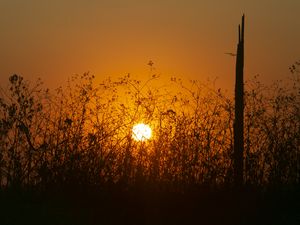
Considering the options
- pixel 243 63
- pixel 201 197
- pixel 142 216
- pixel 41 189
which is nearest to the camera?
pixel 142 216

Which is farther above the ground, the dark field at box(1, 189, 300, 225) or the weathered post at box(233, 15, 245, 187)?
the weathered post at box(233, 15, 245, 187)

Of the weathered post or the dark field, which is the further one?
the weathered post

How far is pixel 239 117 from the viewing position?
11.2m

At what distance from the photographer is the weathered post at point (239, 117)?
10703 mm

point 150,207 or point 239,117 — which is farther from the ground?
point 239,117

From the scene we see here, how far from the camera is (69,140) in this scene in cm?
1117

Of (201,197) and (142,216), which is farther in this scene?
(201,197)

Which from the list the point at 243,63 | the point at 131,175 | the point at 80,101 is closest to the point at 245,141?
the point at 243,63

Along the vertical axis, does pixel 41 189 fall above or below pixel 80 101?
below

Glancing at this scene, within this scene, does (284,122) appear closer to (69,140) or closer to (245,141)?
(245,141)

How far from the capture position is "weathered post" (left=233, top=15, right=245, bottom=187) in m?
10.7

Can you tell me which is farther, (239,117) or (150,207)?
(239,117)

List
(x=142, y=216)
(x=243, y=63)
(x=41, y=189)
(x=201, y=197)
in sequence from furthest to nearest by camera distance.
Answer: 1. (x=243, y=63)
2. (x=41, y=189)
3. (x=201, y=197)
4. (x=142, y=216)

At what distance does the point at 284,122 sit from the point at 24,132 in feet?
16.0
